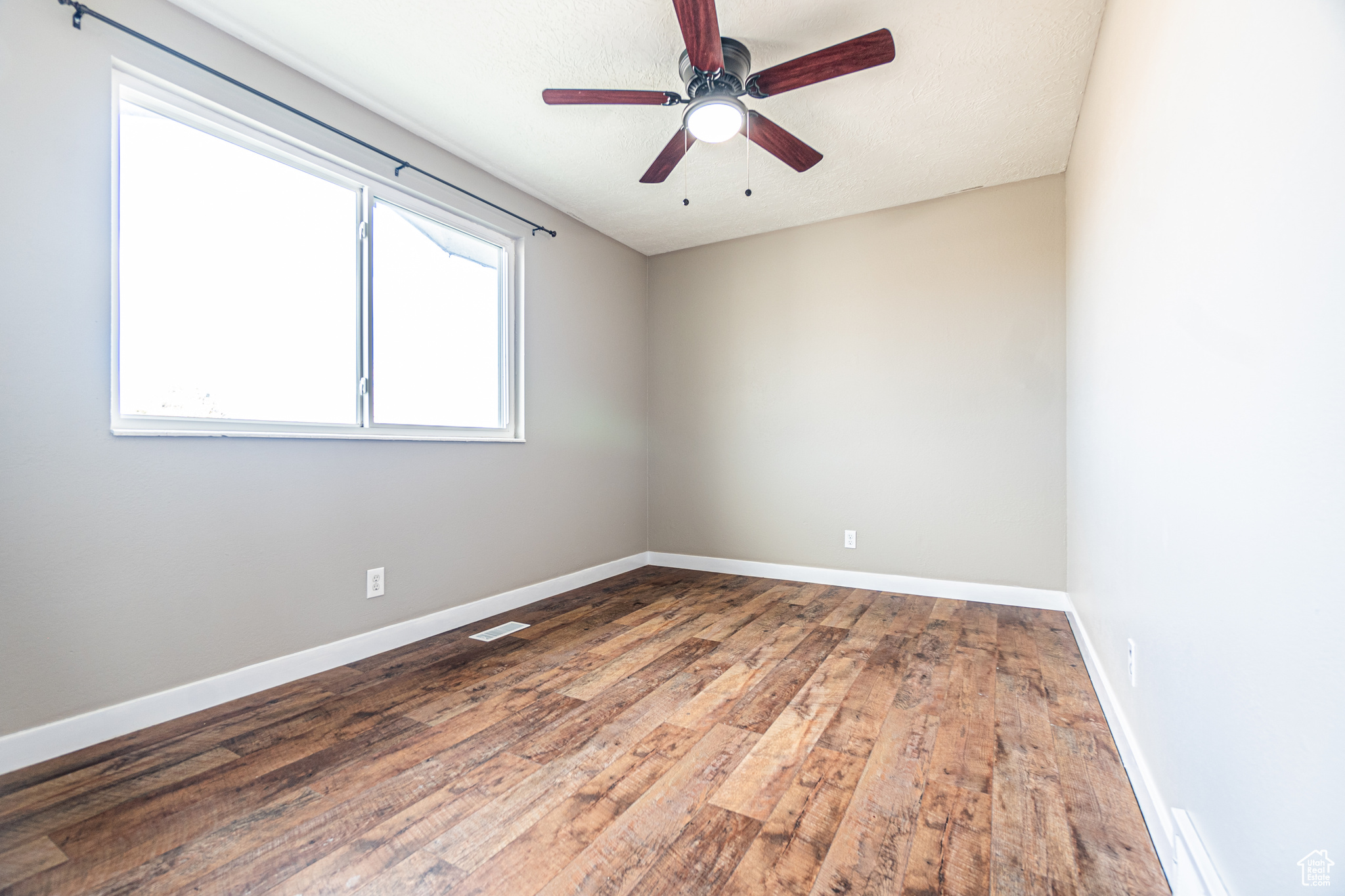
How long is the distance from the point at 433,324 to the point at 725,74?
186 cm

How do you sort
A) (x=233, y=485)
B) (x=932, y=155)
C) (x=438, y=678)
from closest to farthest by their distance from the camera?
(x=233, y=485)
(x=438, y=678)
(x=932, y=155)

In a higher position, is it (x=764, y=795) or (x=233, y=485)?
(x=233, y=485)

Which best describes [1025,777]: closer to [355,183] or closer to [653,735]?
[653,735]

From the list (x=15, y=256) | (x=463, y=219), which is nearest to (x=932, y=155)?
(x=463, y=219)

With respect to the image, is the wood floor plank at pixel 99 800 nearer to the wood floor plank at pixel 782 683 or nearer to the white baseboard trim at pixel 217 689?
the white baseboard trim at pixel 217 689

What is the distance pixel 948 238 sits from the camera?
11.5 feet

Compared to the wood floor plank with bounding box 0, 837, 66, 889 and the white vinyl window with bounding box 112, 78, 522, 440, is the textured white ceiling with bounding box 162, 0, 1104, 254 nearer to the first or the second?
the white vinyl window with bounding box 112, 78, 522, 440

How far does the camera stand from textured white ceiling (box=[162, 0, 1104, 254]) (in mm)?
2016

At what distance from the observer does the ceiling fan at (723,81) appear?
1.76m

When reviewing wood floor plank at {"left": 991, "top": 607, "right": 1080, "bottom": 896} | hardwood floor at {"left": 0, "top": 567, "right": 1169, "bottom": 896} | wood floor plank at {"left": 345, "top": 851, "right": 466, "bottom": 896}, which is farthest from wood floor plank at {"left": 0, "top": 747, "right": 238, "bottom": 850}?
wood floor plank at {"left": 991, "top": 607, "right": 1080, "bottom": 896}

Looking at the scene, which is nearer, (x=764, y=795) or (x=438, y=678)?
(x=764, y=795)

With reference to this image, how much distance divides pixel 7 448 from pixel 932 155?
3.86 meters

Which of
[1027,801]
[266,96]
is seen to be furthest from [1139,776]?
[266,96]

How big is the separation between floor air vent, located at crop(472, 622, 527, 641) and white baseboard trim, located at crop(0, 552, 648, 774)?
19 centimetres
